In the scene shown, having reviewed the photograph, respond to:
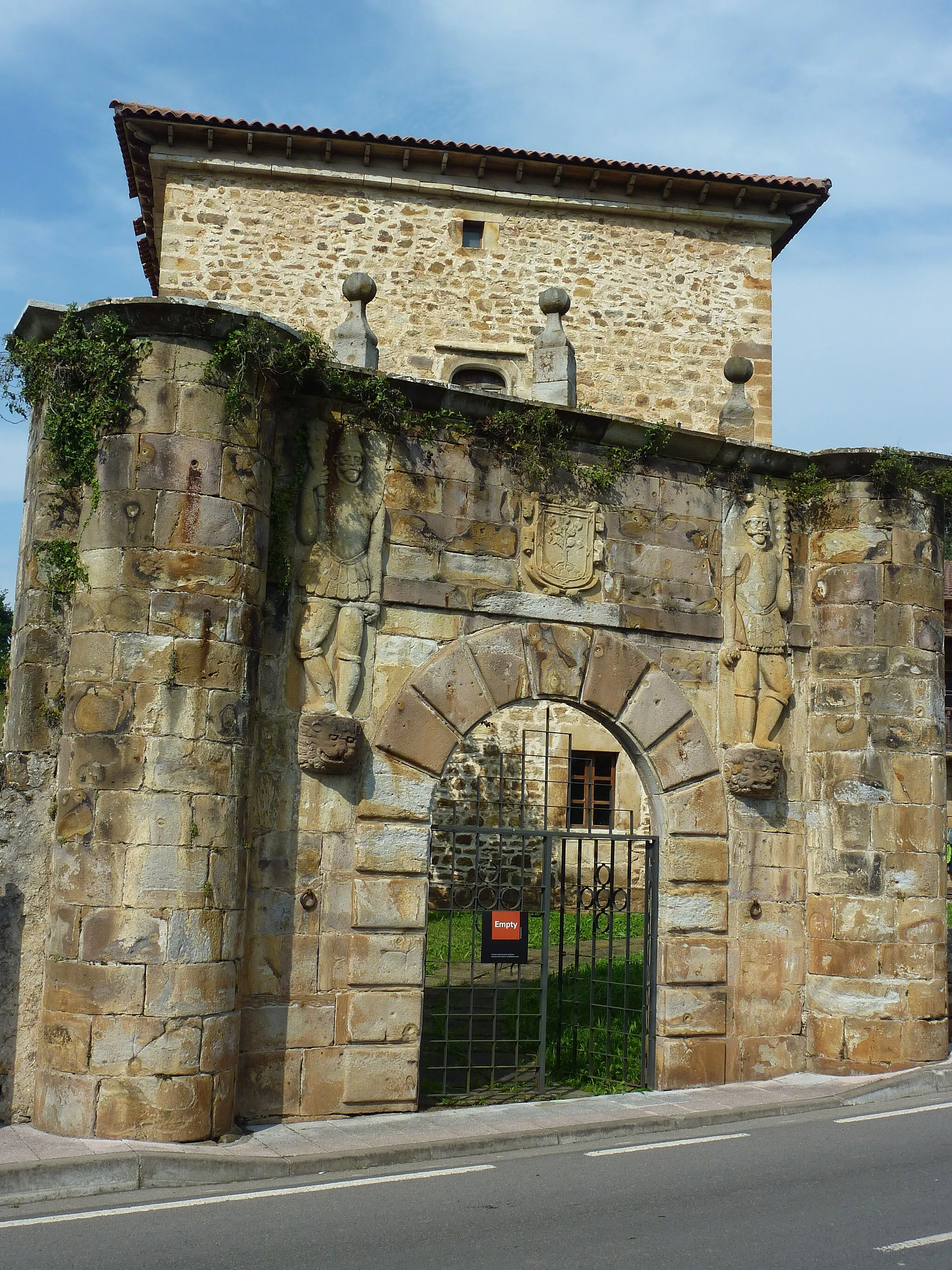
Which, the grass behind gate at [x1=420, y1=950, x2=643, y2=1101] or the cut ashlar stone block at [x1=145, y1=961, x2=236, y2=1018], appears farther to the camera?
the grass behind gate at [x1=420, y1=950, x2=643, y2=1101]

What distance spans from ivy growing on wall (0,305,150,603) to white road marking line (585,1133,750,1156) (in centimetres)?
440

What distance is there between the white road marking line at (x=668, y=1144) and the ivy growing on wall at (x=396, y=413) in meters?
4.21

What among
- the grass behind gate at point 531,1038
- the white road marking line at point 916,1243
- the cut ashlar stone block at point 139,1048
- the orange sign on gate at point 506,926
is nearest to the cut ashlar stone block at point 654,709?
the orange sign on gate at point 506,926

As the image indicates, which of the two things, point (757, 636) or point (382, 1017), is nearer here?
point (382, 1017)

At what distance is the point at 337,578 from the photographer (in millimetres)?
7906

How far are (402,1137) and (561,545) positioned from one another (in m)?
3.92

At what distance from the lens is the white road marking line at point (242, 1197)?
5.61m

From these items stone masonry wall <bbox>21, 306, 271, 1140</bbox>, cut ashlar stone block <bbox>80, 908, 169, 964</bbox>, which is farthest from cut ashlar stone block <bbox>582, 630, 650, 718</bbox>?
cut ashlar stone block <bbox>80, 908, 169, 964</bbox>

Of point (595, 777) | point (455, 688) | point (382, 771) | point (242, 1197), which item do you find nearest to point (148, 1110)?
point (242, 1197)

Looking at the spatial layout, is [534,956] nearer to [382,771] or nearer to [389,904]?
[389,904]

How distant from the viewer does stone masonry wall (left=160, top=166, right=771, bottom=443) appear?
1611 centimetres

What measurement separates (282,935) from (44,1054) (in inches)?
56.9

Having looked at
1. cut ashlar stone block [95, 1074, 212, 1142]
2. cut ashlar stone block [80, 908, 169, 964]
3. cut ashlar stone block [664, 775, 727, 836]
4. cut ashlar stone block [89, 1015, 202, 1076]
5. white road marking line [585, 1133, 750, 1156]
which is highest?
cut ashlar stone block [664, 775, 727, 836]

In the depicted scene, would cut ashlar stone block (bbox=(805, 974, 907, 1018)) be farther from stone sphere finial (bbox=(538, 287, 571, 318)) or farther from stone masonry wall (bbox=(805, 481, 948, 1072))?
stone sphere finial (bbox=(538, 287, 571, 318))
